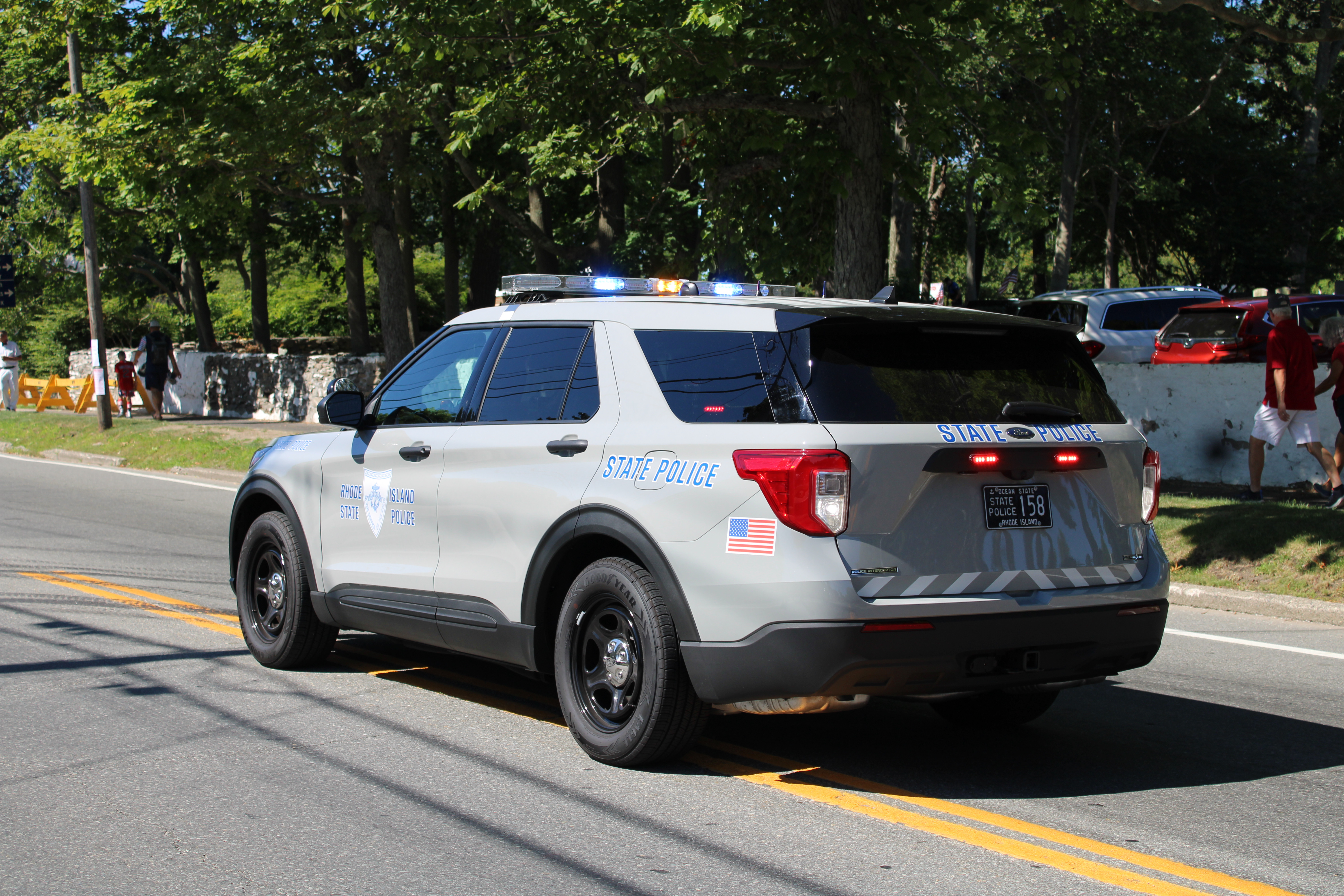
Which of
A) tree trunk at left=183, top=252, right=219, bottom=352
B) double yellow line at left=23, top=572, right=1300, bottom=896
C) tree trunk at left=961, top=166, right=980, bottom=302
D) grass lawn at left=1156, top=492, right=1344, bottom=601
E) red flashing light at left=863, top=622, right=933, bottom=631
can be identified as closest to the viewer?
double yellow line at left=23, top=572, right=1300, bottom=896

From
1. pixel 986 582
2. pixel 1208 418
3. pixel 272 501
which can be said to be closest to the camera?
pixel 986 582

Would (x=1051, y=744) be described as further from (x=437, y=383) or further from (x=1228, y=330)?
(x=1228, y=330)

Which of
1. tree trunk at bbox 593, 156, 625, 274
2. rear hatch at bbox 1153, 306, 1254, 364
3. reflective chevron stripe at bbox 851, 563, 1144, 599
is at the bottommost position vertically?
reflective chevron stripe at bbox 851, 563, 1144, 599

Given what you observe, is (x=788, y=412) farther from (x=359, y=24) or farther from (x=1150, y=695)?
(x=359, y=24)

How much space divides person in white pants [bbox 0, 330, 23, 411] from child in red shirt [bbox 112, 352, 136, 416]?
5584mm

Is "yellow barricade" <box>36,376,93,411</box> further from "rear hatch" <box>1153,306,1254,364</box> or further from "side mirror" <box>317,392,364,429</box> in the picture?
"side mirror" <box>317,392,364,429</box>

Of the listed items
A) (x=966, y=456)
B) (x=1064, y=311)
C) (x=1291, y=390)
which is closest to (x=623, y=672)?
(x=966, y=456)

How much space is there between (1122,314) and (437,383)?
16.8 metres

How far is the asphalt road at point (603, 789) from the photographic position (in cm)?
391

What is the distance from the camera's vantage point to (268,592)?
6.95m

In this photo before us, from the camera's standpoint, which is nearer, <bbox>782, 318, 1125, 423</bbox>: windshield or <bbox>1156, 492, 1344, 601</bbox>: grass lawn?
<bbox>782, 318, 1125, 423</bbox>: windshield

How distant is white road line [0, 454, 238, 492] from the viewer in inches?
695

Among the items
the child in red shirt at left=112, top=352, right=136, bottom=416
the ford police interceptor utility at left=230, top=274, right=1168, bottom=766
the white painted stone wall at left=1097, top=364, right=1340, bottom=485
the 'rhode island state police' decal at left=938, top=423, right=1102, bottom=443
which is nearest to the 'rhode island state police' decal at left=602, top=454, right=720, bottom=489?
the ford police interceptor utility at left=230, top=274, right=1168, bottom=766

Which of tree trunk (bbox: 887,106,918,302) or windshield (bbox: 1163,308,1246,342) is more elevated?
tree trunk (bbox: 887,106,918,302)
